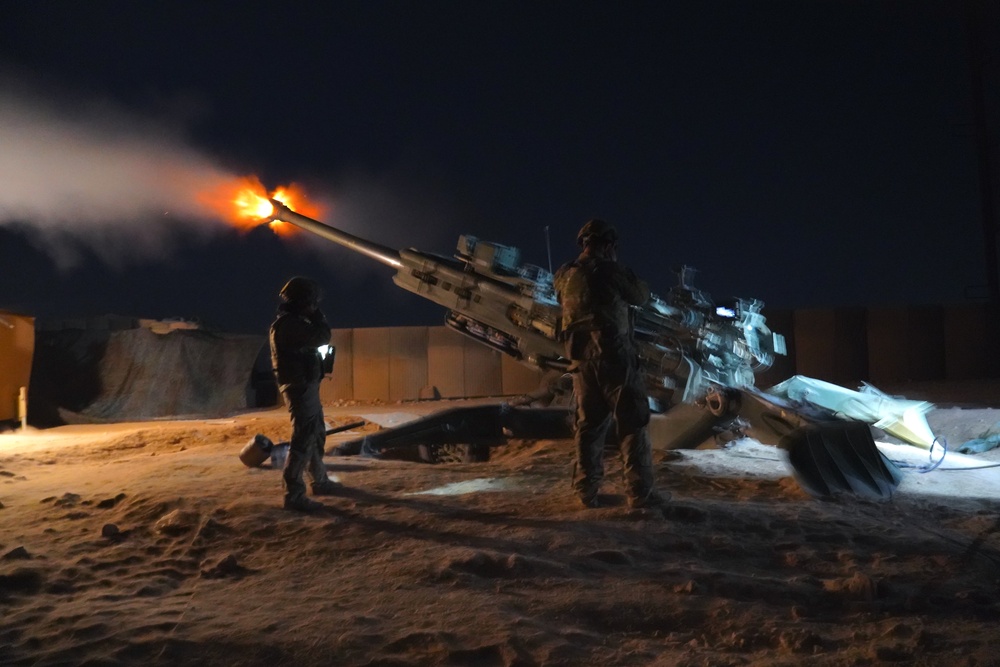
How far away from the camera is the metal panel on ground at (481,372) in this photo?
54.7ft

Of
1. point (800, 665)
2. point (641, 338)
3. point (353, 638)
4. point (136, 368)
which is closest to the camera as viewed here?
point (800, 665)

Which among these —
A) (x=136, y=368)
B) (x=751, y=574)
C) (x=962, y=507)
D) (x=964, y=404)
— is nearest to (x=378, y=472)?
(x=751, y=574)

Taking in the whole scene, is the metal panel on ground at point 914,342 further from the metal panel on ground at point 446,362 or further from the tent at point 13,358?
the tent at point 13,358

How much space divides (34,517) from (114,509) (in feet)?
1.67

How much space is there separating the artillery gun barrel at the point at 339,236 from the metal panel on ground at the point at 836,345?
31.1 feet

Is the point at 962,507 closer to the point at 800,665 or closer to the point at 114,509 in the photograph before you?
the point at 800,665

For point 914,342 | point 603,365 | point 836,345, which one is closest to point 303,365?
point 603,365

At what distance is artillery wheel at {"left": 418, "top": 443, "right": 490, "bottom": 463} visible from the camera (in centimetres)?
820

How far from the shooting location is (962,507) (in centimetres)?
481

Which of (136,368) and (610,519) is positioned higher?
(136,368)

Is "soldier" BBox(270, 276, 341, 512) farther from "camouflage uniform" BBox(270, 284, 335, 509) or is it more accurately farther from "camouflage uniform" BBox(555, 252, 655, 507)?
"camouflage uniform" BBox(555, 252, 655, 507)

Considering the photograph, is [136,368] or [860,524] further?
[136,368]

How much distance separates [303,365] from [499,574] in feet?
8.52

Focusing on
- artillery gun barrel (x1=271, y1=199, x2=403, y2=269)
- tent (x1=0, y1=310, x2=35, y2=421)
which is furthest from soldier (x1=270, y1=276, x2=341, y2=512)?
tent (x1=0, y1=310, x2=35, y2=421)
